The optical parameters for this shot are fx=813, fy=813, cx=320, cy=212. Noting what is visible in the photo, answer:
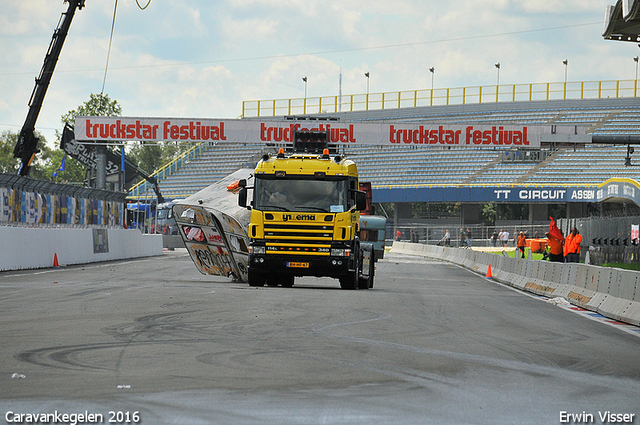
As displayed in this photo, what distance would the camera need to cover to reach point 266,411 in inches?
228

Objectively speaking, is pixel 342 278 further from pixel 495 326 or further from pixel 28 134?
pixel 28 134

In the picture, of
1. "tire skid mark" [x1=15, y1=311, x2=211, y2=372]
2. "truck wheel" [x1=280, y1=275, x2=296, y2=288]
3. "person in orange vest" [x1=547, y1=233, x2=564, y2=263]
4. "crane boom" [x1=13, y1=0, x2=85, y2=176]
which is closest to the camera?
"tire skid mark" [x1=15, y1=311, x2=211, y2=372]

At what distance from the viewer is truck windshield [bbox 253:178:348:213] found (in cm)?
1812

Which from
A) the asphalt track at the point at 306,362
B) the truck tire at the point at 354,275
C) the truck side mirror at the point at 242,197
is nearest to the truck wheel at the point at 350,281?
the truck tire at the point at 354,275

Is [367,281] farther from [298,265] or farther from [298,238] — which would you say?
[298,238]

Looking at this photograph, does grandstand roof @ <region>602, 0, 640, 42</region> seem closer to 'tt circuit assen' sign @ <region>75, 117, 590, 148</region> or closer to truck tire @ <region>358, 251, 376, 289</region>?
truck tire @ <region>358, 251, 376, 289</region>

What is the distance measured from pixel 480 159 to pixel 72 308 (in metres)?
58.0

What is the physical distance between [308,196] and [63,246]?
13760 mm

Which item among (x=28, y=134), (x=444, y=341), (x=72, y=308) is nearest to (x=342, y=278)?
(x=72, y=308)

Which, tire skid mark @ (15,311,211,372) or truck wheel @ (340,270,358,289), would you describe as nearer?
tire skid mark @ (15,311,211,372)

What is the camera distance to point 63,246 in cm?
2864

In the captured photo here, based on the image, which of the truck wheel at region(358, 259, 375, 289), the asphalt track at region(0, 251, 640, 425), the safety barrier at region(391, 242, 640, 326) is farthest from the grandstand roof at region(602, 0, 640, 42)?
the asphalt track at region(0, 251, 640, 425)

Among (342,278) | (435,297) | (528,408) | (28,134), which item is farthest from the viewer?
(28,134)

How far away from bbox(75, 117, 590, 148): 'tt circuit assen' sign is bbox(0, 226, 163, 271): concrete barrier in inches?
254
